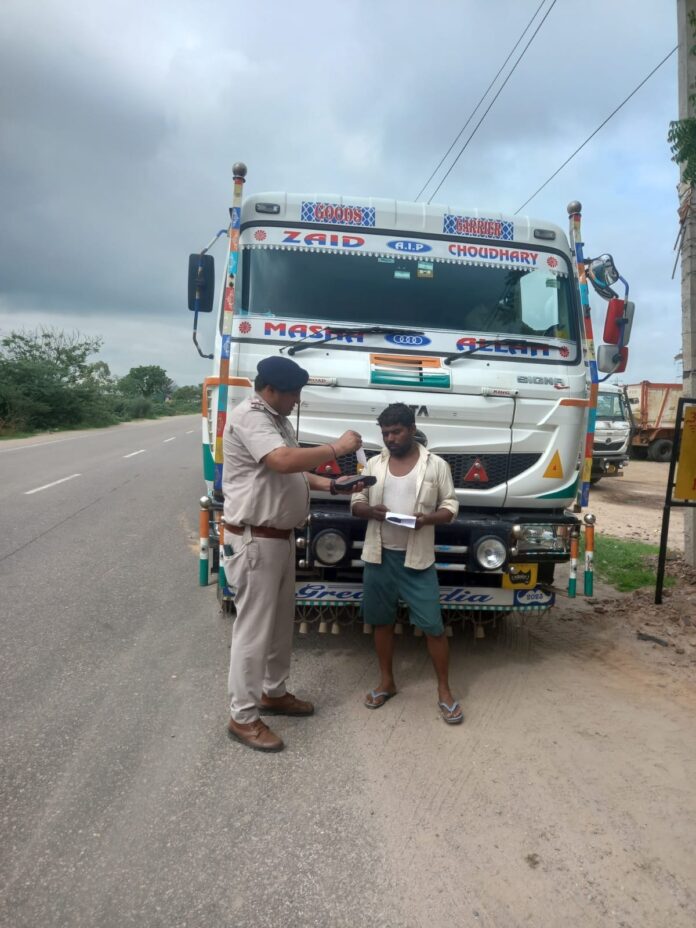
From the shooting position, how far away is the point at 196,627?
4887 millimetres

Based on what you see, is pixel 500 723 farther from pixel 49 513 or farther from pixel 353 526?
pixel 49 513

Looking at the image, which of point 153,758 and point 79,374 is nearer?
point 153,758

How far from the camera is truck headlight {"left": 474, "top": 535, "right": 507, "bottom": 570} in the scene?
389cm

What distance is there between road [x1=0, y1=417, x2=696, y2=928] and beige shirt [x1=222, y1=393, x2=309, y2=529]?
113cm

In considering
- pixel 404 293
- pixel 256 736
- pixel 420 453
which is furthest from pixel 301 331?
pixel 256 736

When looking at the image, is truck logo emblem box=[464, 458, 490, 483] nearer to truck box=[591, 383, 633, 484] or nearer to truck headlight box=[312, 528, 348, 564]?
truck headlight box=[312, 528, 348, 564]

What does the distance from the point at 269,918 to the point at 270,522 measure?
163 cm

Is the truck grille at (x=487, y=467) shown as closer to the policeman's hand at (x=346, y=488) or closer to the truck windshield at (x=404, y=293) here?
the policeman's hand at (x=346, y=488)

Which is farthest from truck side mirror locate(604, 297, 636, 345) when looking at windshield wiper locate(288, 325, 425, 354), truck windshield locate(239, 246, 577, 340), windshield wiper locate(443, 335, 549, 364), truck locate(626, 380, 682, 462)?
truck locate(626, 380, 682, 462)

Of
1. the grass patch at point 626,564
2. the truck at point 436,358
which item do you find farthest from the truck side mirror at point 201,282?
the grass patch at point 626,564

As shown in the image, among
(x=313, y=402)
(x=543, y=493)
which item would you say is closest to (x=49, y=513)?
(x=313, y=402)

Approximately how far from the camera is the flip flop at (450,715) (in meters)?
3.52

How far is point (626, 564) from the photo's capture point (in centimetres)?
730

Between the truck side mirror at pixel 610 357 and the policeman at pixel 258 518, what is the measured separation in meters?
2.17
